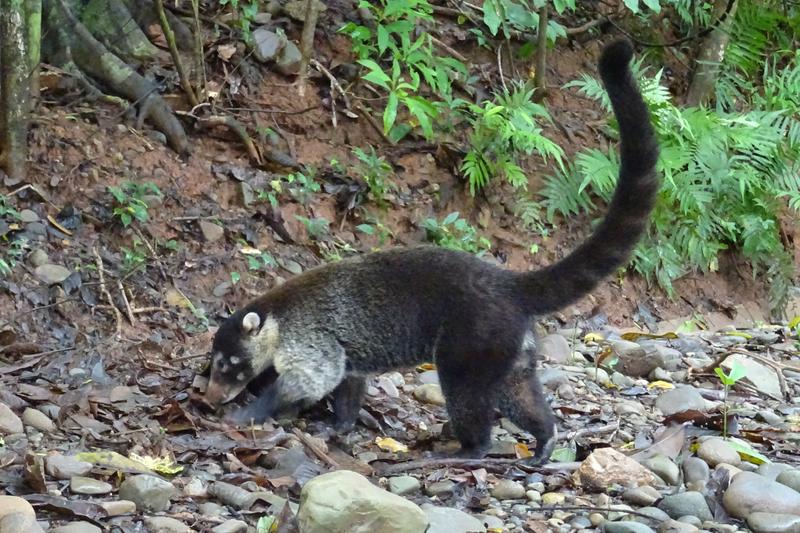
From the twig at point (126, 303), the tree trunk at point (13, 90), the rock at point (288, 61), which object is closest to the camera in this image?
the twig at point (126, 303)

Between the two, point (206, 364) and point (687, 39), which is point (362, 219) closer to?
point (206, 364)

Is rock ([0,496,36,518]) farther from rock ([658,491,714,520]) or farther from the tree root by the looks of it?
the tree root

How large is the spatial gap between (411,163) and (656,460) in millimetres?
4468

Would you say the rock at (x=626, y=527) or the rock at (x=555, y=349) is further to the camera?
the rock at (x=555, y=349)

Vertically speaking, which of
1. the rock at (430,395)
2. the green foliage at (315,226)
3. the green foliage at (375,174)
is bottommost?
the rock at (430,395)

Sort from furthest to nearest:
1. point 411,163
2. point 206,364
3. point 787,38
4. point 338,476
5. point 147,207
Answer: point 787,38 → point 411,163 → point 147,207 → point 206,364 → point 338,476

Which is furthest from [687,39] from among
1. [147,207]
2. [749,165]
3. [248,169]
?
[147,207]

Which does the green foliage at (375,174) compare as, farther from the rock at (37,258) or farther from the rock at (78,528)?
the rock at (78,528)

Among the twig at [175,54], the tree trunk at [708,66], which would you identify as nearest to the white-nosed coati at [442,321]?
the twig at [175,54]

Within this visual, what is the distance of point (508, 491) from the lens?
432cm

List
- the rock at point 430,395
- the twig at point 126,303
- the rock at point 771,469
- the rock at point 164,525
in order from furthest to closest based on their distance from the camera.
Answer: the twig at point 126,303 < the rock at point 430,395 < the rock at point 771,469 < the rock at point 164,525

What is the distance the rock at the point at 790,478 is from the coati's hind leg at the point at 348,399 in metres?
2.20

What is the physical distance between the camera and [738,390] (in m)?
6.29

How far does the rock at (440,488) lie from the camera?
4.30 m
